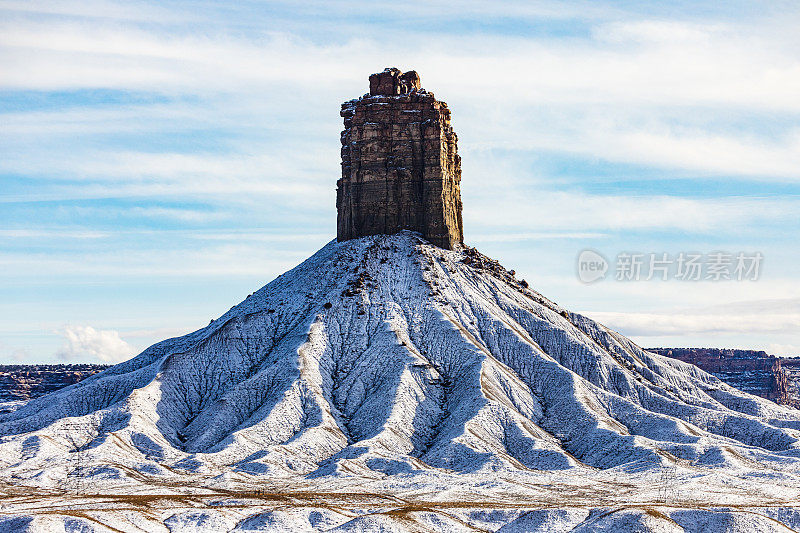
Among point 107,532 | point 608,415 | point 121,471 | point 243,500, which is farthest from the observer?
point 608,415

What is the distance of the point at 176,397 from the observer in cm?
18025

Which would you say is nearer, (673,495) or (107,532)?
(107,532)

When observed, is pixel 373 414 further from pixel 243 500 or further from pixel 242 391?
pixel 243 500

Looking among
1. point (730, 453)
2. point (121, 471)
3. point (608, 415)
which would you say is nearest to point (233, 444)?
point (121, 471)

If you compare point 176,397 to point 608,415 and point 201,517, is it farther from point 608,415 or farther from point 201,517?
point 608,415

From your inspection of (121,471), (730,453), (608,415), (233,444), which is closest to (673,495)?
(730,453)

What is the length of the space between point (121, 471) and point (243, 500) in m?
27.3

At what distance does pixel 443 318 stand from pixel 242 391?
40.0 meters

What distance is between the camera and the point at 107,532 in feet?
375

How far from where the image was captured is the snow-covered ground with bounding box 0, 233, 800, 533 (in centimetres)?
12438

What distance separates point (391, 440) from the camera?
162750mm

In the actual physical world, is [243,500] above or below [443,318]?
below

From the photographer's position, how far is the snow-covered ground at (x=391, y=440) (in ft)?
408

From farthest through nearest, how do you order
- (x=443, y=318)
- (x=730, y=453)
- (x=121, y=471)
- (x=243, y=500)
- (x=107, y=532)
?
(x=443, y=318)
(x=730, y=453)
(x=121, y=471)
(x=243, y=500)
(x=107, y=532)
